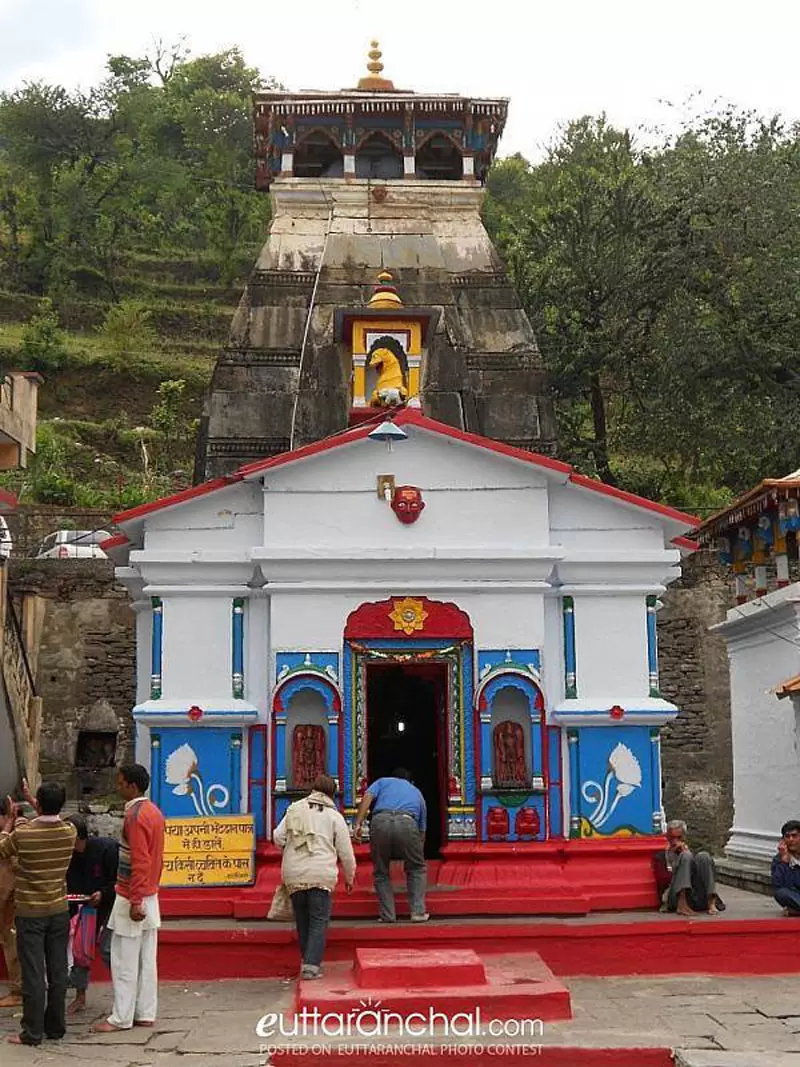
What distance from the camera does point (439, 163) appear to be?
19250 millimetres

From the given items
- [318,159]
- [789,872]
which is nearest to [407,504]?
[789,872]

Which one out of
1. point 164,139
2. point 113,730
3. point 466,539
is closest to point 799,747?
point 466,539

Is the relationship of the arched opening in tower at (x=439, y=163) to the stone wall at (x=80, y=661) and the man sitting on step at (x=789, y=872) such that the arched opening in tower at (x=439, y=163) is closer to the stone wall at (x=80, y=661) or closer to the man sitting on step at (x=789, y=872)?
the stone wall at (x=80, y=661)

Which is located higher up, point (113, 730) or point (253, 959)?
point (113, 730)

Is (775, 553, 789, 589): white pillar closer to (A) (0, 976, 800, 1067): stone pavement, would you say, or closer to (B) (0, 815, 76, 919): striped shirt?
(A) (0, 976, 800, 1067): stone pavement

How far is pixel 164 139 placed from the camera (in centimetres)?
5391

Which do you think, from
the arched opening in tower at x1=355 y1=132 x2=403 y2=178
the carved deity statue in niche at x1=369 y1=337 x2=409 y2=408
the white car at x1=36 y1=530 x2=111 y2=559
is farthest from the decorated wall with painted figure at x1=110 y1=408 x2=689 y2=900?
the white car at x1=36 y1=530 x2=111 y2=559

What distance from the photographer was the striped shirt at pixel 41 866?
7.74 meters

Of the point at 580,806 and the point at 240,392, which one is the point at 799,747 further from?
the point at 240,392

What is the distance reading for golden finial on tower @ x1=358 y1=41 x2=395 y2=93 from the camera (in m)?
19.2

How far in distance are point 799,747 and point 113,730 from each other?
455 inches

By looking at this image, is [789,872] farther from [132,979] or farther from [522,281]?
[522,281]

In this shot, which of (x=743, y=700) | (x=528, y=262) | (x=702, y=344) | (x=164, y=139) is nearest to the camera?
(x=743, y=700)

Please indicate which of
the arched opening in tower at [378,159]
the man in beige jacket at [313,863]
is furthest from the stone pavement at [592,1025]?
the arched opening in tower at [378,159]
